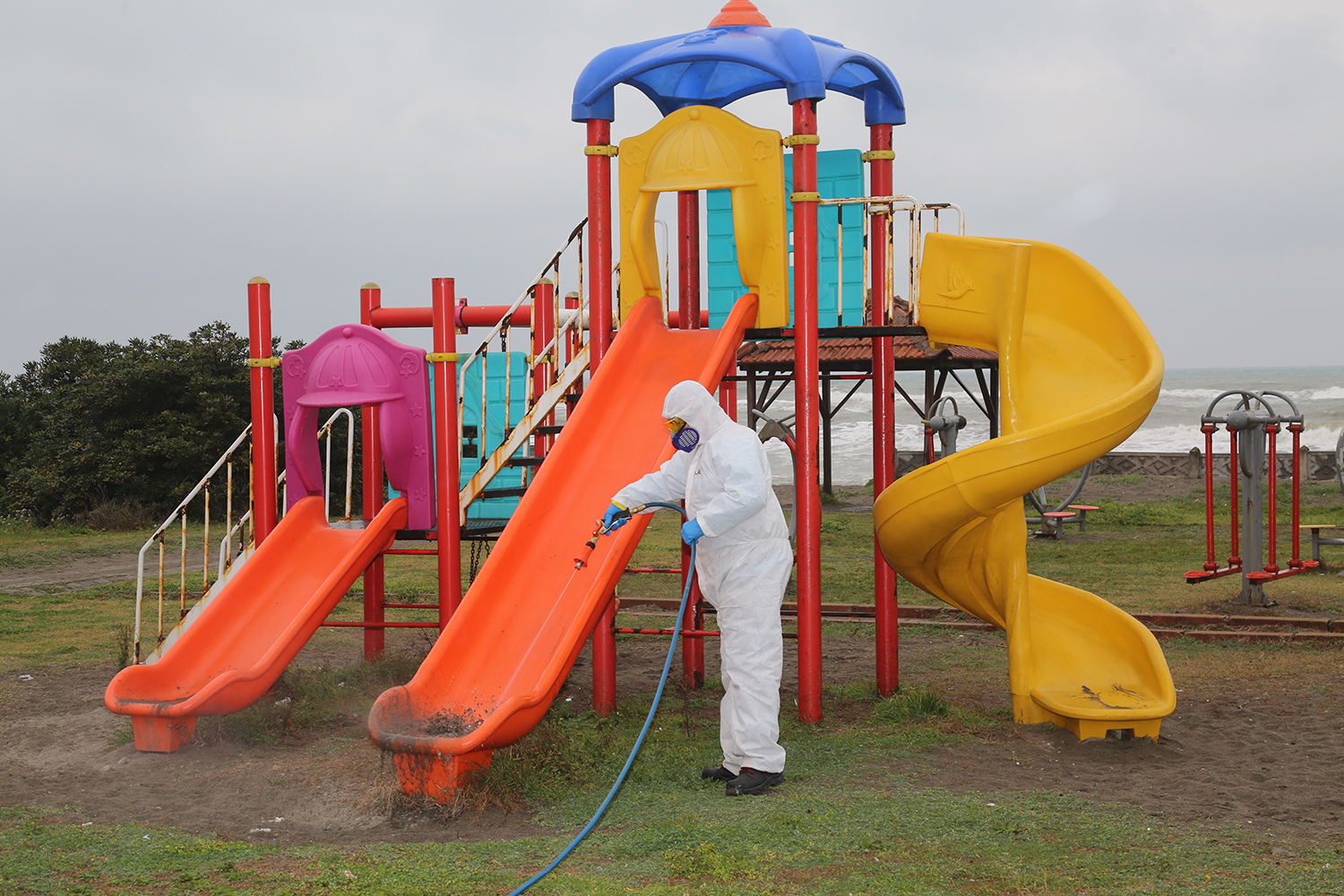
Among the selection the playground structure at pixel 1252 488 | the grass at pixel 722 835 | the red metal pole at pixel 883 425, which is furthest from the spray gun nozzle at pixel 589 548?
the playground structure at pixel 1252 488

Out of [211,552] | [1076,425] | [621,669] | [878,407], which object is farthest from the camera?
[211,552]

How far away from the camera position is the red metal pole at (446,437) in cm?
788

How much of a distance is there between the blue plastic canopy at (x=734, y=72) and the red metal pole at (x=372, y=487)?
2744 mm

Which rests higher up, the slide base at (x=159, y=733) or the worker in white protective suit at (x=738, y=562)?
the worker in white protective suit at (x=738, y=562)

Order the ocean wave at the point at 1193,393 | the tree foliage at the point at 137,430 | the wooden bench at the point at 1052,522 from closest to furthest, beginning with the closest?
1. the wooden bench at the point at 1052,522
2. the tree foliage at the point at 137,430
3. the ocean wave at the point at 1193,393

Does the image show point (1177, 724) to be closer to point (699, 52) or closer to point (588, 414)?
point (588, 414)

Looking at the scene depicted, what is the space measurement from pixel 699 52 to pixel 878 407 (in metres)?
2.79

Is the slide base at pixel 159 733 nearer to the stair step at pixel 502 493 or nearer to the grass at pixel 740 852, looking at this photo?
the grass at pixel 740 852

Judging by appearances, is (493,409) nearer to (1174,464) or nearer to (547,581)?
(547,581)

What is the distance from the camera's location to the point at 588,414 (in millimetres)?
7371

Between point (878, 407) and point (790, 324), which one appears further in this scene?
point (878, 407)

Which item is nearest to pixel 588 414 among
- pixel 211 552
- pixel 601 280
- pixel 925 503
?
pixel 601 280

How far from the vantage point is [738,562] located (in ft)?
19.3

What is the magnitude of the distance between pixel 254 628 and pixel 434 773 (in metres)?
2.67
